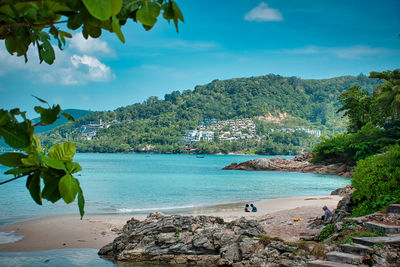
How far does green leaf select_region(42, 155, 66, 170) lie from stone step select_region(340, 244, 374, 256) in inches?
244

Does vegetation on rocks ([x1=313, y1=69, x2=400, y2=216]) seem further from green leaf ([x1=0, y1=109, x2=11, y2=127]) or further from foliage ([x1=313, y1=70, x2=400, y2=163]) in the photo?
green leaf ([x1=0, y1=109, x2=11, y2=127])

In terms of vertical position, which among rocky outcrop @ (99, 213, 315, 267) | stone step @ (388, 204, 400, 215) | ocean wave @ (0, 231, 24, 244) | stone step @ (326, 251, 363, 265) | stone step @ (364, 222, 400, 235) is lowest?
ocean wave @ (0, 231, 24, 244)

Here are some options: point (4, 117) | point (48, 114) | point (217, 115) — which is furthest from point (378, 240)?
point (217, 115)

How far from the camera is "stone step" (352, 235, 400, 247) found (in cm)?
606

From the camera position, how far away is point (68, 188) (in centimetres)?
117

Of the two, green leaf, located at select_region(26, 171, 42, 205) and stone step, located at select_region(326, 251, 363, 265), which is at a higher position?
green leaf, located at select_region(26, 171, 42, 205)

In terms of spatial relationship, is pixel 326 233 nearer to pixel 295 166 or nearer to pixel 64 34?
pixel 64 34

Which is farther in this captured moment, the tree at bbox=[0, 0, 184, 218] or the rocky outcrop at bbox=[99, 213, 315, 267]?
the rocky outcrop at bbox=[99, 213, 315, 267]

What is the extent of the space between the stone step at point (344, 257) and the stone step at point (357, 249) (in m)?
0.15

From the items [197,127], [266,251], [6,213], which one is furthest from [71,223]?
[197,127]

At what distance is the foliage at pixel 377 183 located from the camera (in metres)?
8.24

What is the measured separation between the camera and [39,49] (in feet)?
5.07

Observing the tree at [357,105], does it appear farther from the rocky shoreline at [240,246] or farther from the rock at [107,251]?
the rock at [107,251]

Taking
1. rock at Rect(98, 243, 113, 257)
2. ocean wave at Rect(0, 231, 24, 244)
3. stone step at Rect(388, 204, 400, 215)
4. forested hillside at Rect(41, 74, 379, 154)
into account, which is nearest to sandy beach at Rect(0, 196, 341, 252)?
ocean wave at Rect(0, 231, 24, 244)
